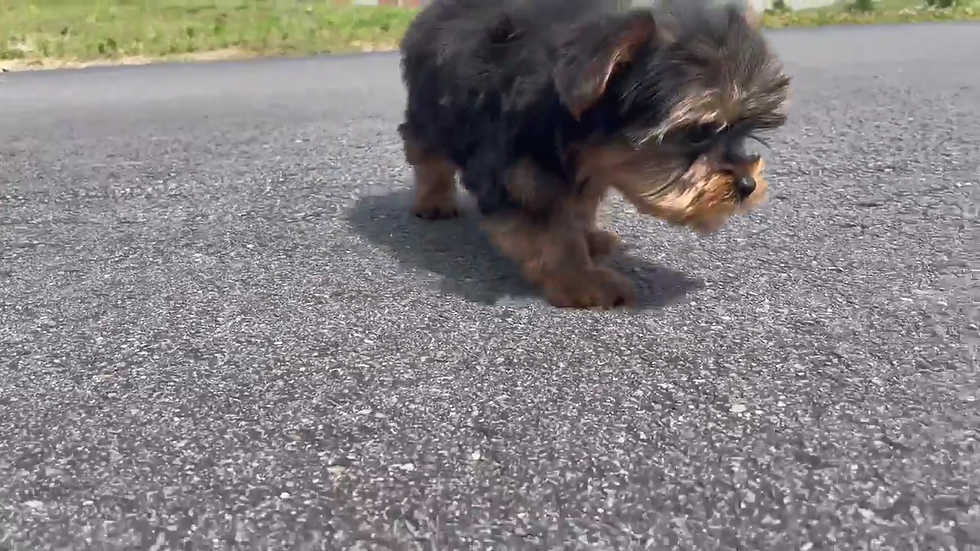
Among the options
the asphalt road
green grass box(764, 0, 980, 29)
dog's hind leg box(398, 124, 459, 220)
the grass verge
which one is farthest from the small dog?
green grass box(764, 0, 980, 29)

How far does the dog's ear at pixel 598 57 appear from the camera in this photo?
9.46ft

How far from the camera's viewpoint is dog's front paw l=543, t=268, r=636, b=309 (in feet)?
10.6

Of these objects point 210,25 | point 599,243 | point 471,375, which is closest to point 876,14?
point 210,25

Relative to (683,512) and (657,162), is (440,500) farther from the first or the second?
(657,162)

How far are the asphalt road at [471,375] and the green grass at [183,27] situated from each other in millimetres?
8861

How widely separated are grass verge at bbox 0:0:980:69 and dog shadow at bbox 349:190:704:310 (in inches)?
271

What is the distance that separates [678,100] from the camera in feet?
9.36

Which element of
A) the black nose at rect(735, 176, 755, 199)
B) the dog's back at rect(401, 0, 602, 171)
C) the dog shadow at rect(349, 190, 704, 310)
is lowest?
the dog shadow at rect(349, 190, 704, 310)

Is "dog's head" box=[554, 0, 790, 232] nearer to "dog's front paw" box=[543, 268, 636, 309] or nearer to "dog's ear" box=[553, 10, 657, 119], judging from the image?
"dog's ear" box=[553, 10, 657, 119]

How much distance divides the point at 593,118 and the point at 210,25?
14.6 m

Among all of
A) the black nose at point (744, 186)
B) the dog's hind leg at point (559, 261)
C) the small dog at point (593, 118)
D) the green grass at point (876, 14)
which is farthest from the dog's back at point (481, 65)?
the green grass at point (876, 14)

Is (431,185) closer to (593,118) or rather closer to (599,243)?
(599,243)

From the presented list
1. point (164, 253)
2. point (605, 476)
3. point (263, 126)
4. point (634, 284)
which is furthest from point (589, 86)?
point (263, 126)

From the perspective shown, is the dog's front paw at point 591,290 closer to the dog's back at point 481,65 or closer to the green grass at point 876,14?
the dog's back at point 481,65
